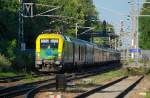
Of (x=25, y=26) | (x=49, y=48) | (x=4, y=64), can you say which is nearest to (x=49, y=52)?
(x=49, y=48)

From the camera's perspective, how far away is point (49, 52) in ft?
140

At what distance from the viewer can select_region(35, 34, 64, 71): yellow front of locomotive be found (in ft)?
139

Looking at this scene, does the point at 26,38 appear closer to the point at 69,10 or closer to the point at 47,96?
the point at 69,10

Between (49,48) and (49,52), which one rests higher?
(49,48)

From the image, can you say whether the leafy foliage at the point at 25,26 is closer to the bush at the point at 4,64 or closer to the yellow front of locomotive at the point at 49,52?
the bush at the point at 4,64

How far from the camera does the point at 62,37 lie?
141 feet

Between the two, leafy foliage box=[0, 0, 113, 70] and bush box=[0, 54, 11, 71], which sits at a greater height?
leafy foliage box=[0, 0, 113, 70]

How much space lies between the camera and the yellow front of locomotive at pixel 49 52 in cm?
4231

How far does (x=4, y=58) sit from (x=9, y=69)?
1046 millimetres

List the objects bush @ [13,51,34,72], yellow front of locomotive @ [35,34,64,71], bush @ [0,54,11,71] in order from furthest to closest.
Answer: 1. bush @ [13,51,34,72]
2. yellow front of locomotive @ [35,34,64,71]
3. bush @ [0,54,11,71]

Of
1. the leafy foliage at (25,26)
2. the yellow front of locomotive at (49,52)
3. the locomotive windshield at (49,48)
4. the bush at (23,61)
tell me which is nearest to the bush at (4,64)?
the leafy foliage at (25,26)

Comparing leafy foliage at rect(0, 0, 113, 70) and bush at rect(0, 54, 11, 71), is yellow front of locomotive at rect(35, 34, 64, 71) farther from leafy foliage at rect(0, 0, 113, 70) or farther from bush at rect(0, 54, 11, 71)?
leafy foliage at rect(0, 0, 113, 70)

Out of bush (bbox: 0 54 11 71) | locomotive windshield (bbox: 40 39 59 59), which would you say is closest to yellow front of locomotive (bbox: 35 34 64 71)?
locomotive windshield (bbox: 40 39 59 59)

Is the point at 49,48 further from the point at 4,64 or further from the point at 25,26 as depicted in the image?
the point at 25,26
